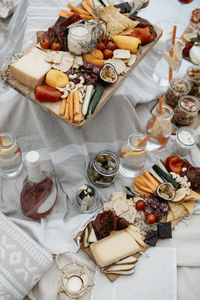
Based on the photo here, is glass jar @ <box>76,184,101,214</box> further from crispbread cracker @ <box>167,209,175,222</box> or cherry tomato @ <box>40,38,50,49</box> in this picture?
cherry tomato @ <box>40,38,50,49</box>

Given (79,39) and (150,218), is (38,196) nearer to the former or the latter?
(150,218)

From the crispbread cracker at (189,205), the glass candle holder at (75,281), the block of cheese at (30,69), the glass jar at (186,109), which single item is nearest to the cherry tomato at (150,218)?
the crispbread cracker at (189,205)

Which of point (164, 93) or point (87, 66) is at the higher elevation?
point (87, 66)

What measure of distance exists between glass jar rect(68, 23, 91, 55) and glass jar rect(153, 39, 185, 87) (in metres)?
0.47

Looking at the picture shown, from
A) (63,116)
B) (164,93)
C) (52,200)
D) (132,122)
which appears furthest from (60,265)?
(164,93)

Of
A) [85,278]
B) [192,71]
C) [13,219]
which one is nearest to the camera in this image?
[85,278]

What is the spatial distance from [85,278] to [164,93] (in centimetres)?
103

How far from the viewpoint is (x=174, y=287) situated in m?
1.15

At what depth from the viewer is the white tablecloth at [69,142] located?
1214 millimetres

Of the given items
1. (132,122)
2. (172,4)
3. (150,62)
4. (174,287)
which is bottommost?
(174,287)

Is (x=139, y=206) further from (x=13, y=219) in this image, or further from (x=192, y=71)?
(x=192, y=71)

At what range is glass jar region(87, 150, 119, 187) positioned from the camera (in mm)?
1333

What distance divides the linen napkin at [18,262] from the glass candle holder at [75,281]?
0.08 m

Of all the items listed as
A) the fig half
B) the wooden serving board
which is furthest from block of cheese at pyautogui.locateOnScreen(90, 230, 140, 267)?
the fig half
